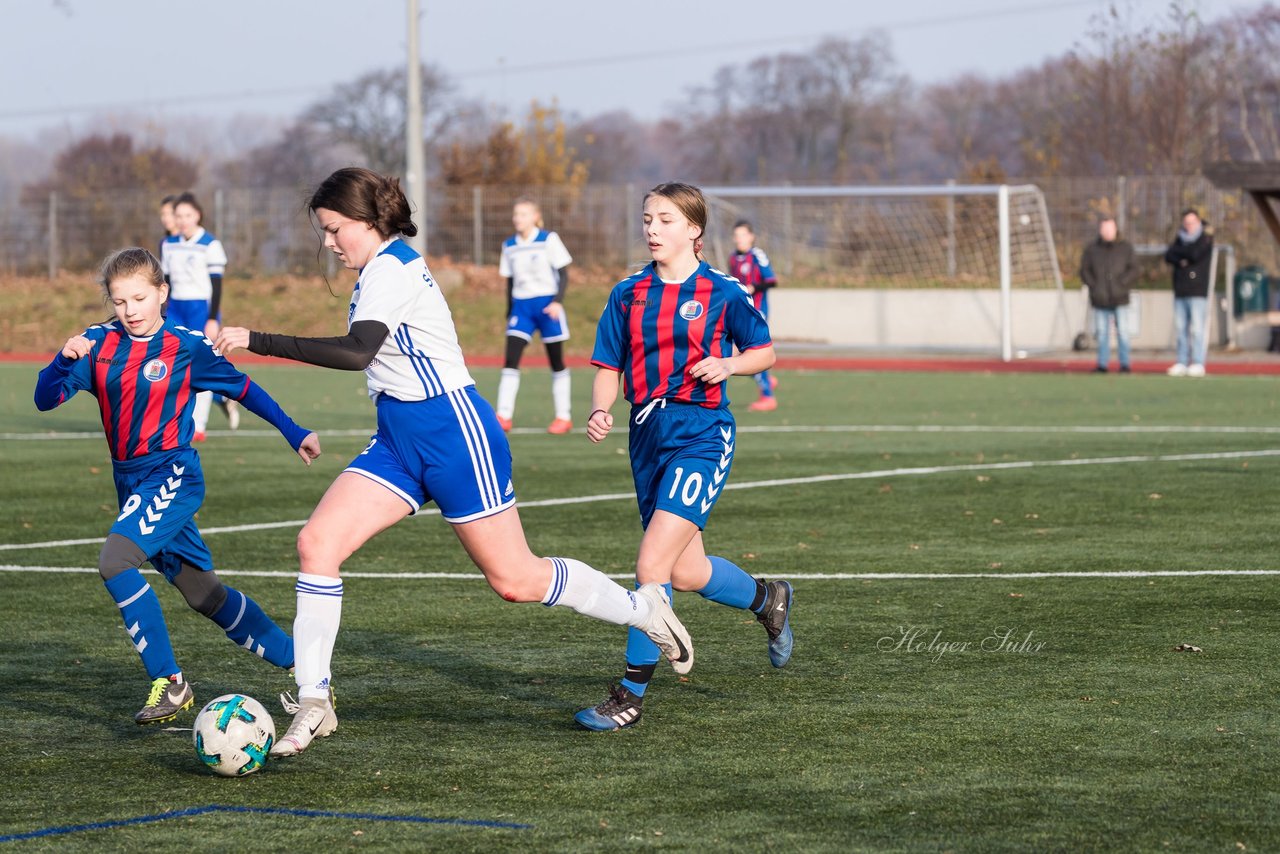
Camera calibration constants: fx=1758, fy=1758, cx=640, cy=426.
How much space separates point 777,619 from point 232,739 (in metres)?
2.09

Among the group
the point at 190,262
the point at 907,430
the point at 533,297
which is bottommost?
the point at 907,430

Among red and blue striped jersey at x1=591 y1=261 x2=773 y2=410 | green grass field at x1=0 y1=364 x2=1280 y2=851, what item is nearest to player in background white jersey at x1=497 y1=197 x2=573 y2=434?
green grass field at x1=0 y1=364 x2=1280 y2=851

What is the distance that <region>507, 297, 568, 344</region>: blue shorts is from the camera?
53.2 ft

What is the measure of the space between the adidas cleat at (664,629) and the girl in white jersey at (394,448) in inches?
17.4

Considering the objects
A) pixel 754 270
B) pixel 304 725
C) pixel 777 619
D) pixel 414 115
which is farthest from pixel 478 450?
pixel 414 115

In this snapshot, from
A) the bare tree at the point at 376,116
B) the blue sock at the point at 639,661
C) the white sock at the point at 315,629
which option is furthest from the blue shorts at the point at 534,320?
the bare tree at the point at 376,116

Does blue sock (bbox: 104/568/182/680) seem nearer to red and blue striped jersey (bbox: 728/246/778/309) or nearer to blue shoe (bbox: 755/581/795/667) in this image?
blue shoe (bbox: 755/581/795/667)

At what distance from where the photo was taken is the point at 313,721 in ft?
17.1

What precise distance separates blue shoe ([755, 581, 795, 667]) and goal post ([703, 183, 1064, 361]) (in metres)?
21.6

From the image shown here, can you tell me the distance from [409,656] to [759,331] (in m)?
1.90

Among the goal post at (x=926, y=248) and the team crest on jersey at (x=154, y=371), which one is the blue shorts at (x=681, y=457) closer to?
the team crest on jersey at (x=154, y=371)

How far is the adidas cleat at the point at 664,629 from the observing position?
18.3 feet

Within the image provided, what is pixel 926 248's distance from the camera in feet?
107

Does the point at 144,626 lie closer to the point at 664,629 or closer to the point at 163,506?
the point at 163,506
